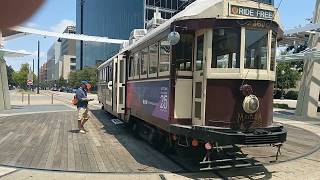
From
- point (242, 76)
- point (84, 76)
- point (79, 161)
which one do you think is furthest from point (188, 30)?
point (84, 76)

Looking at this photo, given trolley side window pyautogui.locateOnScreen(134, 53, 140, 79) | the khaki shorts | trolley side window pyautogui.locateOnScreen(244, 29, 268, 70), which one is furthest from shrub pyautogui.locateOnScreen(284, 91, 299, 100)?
trolley side window pyautogui.locateOnScreen(244, 29, 268, 70)

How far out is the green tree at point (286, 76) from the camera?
60281mm

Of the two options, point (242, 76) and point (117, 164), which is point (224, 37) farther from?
point (117, 164)

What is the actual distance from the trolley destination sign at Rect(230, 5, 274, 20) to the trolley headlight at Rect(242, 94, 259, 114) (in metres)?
1.62

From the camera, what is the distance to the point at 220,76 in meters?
8.12

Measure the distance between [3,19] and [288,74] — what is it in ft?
206

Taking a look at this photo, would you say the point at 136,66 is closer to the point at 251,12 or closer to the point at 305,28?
the point at 251,12

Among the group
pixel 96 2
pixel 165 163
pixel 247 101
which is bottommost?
pixel 165 163

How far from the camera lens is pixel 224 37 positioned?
8195 mm

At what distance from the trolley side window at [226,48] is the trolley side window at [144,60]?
3.05 meters

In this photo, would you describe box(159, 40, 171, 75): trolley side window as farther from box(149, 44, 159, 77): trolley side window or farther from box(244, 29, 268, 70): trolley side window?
box(244, 29, 268, 70): trolley side window

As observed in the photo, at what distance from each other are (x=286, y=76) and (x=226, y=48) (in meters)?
55.0

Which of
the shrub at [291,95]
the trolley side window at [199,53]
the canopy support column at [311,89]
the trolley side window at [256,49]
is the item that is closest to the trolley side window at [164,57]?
the trolley side window at [199,53]

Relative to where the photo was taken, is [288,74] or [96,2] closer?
[96,2]
